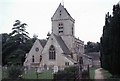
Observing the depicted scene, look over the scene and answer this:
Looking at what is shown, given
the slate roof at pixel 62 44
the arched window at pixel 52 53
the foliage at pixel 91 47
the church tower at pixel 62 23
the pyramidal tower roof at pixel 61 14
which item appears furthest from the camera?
the foliage at pixel 91 47

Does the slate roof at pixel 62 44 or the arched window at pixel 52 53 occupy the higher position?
the slate roof at pixel 62 44

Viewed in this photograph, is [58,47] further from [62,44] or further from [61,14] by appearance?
[61,14]

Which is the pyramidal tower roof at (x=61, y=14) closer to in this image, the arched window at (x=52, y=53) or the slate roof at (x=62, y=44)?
the slate roof at (x=62, y=44)

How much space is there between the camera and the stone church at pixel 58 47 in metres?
63.5

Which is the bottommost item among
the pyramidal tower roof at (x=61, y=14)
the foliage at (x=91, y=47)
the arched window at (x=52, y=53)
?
the arched window at (x=52, y=53)

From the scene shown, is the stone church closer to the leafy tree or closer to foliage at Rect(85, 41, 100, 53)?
the leafy tree

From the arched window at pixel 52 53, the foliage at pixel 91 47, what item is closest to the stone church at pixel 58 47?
the arched window at pixel 52 53

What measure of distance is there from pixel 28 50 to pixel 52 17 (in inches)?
426

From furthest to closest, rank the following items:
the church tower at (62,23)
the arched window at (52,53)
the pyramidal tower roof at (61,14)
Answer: the pyramidal tower roof at (61,14) < the church tower at (62,23) < the arched window at (52,53)

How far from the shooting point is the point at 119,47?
24516 mm

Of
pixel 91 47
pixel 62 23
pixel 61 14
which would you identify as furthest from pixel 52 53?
pixel 91 47

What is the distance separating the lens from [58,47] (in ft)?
209

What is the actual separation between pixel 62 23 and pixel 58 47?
306 inches

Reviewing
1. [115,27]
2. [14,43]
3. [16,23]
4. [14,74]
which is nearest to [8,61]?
[14,43]
